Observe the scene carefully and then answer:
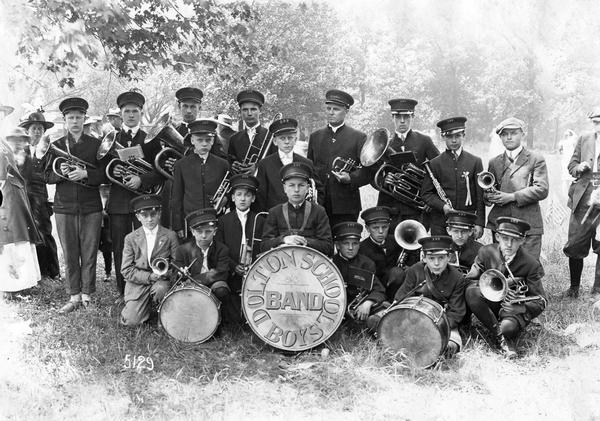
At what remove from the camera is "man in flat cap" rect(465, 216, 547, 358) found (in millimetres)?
5305

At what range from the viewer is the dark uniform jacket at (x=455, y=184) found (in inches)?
247

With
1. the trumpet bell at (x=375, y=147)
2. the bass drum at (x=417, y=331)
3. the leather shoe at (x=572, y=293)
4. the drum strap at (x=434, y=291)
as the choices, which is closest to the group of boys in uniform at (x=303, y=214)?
the drum strap at (x=434, y=291)

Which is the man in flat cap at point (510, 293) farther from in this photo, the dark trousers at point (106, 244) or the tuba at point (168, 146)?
the dark trousers at point (106, 244)

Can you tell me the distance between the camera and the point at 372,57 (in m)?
23.5

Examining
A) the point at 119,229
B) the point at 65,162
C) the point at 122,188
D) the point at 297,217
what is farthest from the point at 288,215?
the point at 65,162

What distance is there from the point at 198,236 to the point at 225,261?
366 millimetres

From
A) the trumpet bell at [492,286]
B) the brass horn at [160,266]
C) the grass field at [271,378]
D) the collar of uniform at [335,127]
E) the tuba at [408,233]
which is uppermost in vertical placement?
the collar of uniform at [335,127]

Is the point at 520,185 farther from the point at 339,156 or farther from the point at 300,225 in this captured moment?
the point at 300,225

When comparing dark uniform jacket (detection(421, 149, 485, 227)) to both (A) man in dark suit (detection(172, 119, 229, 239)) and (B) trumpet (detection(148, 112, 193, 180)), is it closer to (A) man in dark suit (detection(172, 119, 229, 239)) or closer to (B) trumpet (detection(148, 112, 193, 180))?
(A) man in dark suit (detection(172, 119, 229, 239))

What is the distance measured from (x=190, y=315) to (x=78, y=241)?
6.55 feet

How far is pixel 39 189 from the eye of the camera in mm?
7605

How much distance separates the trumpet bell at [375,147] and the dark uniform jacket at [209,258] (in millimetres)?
1771

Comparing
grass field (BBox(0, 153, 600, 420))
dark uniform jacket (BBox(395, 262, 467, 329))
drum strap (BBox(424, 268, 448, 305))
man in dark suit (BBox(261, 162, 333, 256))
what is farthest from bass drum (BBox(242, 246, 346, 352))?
drum strap (BBox(424, 268, 448, 305))

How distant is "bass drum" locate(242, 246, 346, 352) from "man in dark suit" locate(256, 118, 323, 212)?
1.23 m
